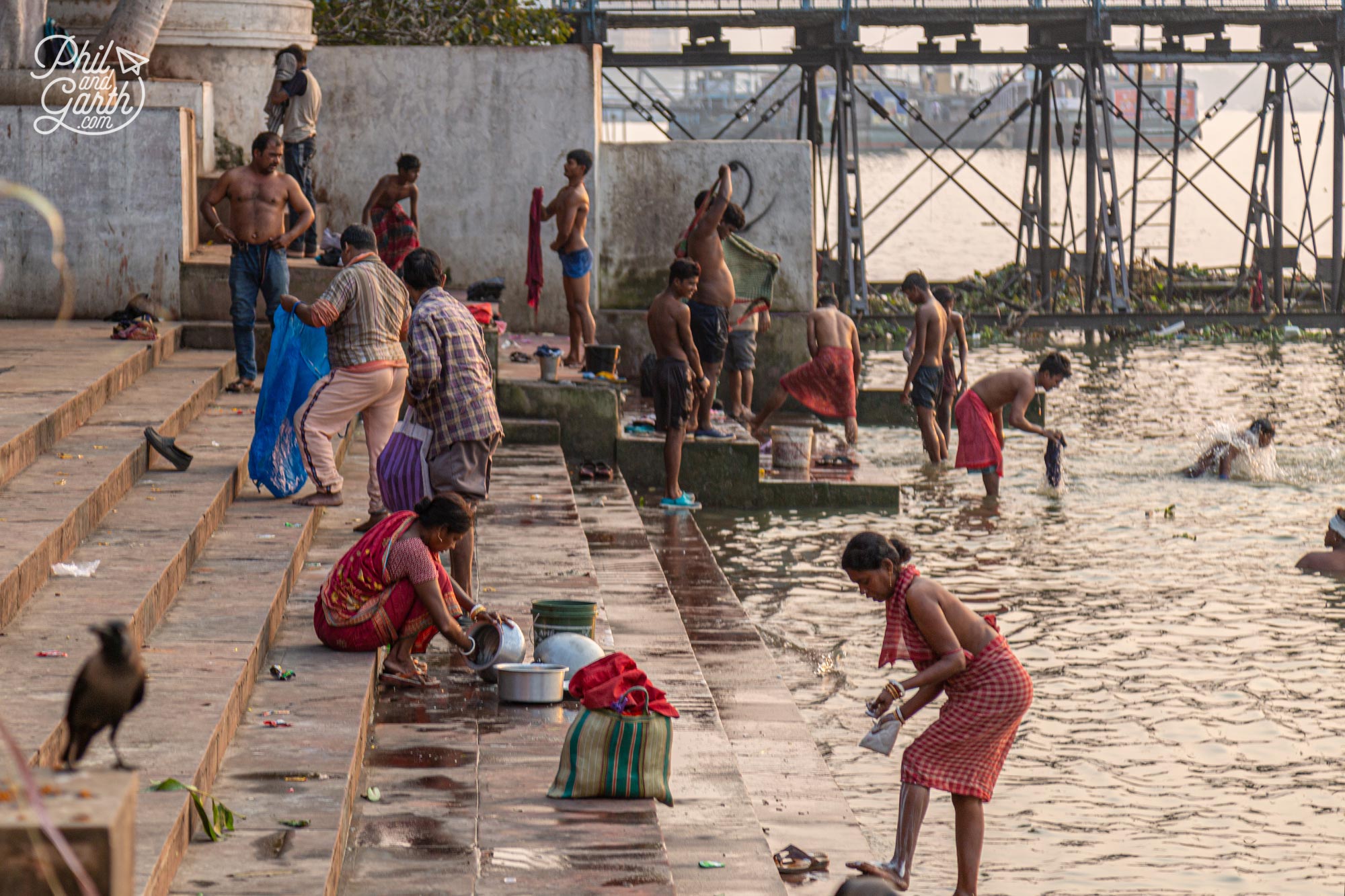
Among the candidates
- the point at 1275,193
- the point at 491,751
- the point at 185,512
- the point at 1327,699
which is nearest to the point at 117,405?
the point at 185,512

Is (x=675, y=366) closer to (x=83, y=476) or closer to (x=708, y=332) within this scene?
(x=708, y=332)

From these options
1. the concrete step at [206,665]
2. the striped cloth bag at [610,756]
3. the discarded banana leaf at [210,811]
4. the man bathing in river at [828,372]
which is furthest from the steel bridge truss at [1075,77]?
the discarded banana leaf at [210,811]

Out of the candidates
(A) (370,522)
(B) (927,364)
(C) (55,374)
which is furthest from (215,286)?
(B) (927,364)

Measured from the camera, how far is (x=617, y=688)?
5.25m

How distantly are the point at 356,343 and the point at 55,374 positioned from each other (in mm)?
2319

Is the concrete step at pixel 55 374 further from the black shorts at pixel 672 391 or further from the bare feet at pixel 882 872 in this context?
the bare feet at pixel 882 872

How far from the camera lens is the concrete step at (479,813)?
4.52 metres

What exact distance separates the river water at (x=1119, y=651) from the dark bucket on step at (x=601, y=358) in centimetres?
218

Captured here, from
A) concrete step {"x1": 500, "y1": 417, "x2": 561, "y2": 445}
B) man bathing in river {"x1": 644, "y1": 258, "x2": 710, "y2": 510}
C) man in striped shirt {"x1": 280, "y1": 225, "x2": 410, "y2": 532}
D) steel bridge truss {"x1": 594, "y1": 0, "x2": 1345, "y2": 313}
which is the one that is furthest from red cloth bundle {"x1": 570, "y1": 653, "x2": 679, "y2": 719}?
steel bridge truss {"x1": 594, "y1": 0, "x2": 1345, "y2": 313}

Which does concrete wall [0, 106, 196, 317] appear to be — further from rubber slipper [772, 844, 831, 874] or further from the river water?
rubber slipper [772, 844, 831, 874]

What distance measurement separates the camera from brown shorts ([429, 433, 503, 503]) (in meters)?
6.82

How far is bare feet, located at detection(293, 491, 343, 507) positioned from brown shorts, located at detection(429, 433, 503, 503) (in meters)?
1.37

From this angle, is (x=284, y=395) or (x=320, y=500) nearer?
(x=284, y=395)

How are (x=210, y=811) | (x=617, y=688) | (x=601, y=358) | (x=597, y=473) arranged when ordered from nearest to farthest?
(x=210, y=811) → (x=617, y=688) → (x=597, y=473) → (x=601, y=358)
